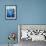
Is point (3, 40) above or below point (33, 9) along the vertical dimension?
below

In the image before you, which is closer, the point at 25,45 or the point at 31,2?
the point at 25,45

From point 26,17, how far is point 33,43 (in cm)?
109

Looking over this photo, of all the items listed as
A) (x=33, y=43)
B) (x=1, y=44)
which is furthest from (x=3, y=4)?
(x=33, y=43)

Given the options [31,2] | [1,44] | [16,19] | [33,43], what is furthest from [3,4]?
[33,43]

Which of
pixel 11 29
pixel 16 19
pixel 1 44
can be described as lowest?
pixel 1 44

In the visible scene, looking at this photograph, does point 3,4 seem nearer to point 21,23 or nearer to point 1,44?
point 21,23

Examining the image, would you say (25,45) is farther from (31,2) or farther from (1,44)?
(31,2)

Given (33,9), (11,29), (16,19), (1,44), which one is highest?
(33,9)

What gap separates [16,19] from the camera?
16.3ft

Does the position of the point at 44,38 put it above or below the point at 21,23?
below

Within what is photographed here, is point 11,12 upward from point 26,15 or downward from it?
upward

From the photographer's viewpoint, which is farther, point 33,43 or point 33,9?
point 33,9

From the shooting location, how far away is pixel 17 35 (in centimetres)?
495

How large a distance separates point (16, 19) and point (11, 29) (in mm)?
420
